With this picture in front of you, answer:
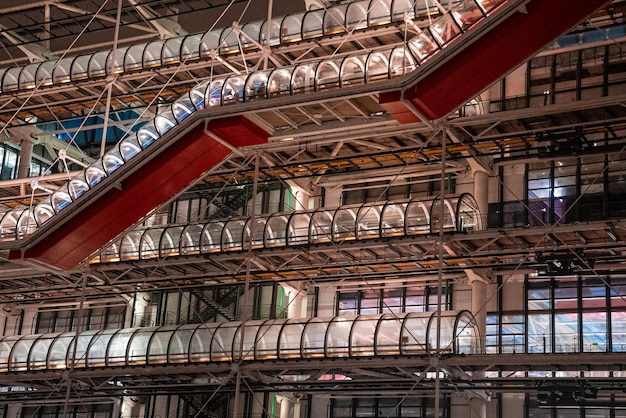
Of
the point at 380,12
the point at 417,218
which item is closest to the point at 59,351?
the point at 417,218

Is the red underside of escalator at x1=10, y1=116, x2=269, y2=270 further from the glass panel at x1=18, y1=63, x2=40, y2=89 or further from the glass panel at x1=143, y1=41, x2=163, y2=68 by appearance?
the glass panel at x1=18, y1=63, x2=40, y2=89

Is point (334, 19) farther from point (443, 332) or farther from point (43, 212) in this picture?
point (43, 212)

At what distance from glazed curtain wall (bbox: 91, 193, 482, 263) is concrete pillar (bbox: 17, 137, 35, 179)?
5990 mm

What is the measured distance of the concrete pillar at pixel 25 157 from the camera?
28.5 meters

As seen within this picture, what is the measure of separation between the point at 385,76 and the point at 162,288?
7487mm

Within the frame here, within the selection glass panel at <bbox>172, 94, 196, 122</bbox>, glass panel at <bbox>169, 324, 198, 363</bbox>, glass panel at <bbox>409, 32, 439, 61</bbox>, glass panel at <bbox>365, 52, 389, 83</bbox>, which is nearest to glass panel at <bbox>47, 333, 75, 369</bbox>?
glass panel at <bbox>169, 324, 198, 363</bbox>

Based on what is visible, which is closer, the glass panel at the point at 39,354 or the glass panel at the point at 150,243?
the glass panel at the point at 150,243

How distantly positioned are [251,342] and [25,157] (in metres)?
10.4

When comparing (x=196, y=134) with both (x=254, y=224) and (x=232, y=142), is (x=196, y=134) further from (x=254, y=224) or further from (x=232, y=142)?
(x=254, y=224)

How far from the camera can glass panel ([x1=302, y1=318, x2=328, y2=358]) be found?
20922 mm

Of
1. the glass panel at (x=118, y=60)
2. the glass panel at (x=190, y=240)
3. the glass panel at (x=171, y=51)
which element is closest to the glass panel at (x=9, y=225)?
the glass panel at (x=118, y=60)

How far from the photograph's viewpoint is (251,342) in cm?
2173

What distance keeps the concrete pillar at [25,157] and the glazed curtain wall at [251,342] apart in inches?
201

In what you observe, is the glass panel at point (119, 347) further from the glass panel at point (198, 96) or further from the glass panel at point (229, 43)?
the glass panel at point (229, 43)
